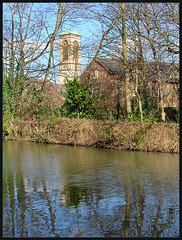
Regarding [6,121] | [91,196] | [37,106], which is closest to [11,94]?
[37,106]

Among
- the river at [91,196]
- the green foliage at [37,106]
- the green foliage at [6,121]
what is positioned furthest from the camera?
the green foliage at [37,106]

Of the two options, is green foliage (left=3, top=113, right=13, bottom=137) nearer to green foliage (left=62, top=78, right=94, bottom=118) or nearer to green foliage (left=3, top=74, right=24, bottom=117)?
green foliage (left=3, top=74, right=24, bottom=117)

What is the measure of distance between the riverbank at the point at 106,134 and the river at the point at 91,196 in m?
1.73

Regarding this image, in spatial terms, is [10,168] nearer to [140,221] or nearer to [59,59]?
[140,221]

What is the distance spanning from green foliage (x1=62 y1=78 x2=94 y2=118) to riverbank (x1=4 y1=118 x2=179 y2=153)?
259cm

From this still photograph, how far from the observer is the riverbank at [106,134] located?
16.3 m

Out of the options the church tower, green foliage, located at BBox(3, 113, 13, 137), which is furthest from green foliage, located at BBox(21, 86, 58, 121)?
the church tower

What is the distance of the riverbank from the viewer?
53.5 ft

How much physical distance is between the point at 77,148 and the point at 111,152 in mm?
2359

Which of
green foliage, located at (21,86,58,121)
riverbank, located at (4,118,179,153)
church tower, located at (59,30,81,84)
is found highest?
church tower, located at (59,30,81,84)

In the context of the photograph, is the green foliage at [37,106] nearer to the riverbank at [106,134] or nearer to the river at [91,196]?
the riverbank at [106,134]

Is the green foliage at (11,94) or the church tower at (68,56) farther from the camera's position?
the church tower at (68,56)

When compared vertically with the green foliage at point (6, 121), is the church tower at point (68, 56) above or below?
above

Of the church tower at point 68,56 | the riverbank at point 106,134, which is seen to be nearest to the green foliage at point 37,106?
the riverbank at point 106,134
